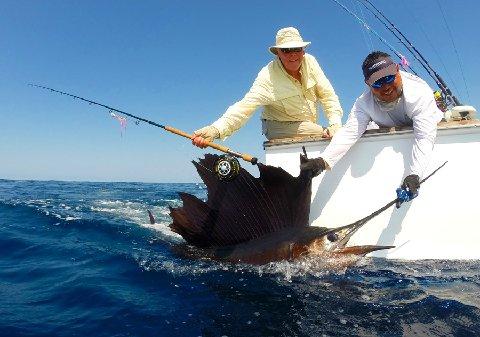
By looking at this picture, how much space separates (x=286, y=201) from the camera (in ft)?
11.0

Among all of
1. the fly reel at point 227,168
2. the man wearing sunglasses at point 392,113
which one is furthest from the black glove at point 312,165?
the fly reel at point 227,168

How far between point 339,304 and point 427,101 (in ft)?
5.95

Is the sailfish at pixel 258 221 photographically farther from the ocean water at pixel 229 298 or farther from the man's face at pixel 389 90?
the man's face at pixel 389 90

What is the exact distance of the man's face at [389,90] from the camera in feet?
10.6

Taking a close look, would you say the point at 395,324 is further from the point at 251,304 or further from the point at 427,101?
the point at 427,101

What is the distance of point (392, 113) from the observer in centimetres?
352

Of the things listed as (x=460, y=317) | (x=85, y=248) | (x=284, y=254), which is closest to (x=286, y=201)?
(x=284, y=254)

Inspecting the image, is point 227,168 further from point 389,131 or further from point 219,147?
point 389,131

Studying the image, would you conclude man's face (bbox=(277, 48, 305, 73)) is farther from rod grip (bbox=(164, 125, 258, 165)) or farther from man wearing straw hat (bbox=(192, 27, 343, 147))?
rod grip (bbox=(164, 125, 258, 165))

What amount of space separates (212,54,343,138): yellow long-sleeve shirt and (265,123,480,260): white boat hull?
672 millimetres

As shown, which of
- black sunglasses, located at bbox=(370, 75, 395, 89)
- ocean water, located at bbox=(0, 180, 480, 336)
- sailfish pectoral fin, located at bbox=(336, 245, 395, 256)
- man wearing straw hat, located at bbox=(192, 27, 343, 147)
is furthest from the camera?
man wearing straw hat, located at bbox=(192, 27, 343, 147)

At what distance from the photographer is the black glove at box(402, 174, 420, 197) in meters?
3.12

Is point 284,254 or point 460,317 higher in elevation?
point 284,254

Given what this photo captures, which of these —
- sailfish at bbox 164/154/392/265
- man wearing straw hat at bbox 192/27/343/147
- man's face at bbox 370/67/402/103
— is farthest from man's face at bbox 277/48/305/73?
sailfish at bbox 164/154/392/265
